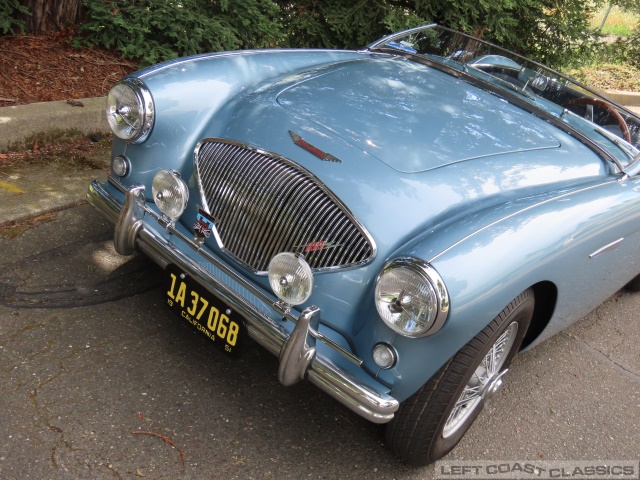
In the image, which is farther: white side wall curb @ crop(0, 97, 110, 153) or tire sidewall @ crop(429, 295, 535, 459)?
white side wall curb @ crop(0, 97, 110, 153)

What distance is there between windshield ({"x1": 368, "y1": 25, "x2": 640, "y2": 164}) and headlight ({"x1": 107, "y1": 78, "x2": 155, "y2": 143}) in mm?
1713

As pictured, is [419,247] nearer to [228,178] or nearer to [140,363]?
[228,178]

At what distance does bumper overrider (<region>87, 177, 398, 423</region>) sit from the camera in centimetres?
215

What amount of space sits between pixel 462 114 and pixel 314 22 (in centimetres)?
341

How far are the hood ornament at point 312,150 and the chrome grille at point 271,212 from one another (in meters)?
0.11

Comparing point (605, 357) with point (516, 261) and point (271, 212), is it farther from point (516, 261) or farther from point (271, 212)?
point (271, 212)

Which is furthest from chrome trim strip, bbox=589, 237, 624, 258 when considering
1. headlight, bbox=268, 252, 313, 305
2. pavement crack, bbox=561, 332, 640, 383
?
headlight, bbox=268, 252, 313, 305

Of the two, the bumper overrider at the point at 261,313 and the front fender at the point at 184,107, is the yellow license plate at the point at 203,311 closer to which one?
the bumper overrider at the point at 261,313

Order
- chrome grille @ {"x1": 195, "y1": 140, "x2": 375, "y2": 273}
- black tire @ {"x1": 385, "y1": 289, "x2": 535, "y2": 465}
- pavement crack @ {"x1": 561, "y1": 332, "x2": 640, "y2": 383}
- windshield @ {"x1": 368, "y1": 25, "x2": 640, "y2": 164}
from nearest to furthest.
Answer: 1. black tire @ {"x1": 385, "y1": 289, "x2": 535, "y2": 465}
2. chrome grille @ {"x1": 195, "y1": 140, "x2": 375, "y2": 273}
3. pavement crack @ {"x1": 561, "y1": 332, "x2": 640, "y2": 383}
4. windshield @ {"x1": 368, "y1": 25, "x2": 640, "y2": 164}

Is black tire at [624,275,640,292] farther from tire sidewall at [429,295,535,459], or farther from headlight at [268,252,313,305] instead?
headlight at [268,252,313,305]

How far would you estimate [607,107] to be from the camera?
3.55m

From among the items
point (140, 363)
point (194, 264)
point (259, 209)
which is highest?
point (259, 209)

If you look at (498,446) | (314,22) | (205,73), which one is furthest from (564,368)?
(314,22)

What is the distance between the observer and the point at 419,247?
2150 millimetres
